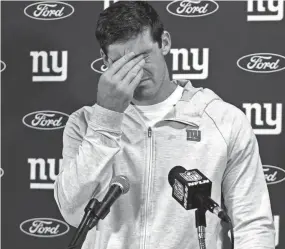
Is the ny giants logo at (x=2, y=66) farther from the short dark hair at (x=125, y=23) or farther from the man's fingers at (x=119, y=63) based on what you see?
the man's fingers at (x=119, y=63)

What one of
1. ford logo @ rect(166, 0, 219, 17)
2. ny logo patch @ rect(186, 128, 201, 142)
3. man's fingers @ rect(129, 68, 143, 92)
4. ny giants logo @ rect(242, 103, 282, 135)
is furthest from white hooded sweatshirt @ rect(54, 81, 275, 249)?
ford logo @ rect(166, 0, 219, 17)

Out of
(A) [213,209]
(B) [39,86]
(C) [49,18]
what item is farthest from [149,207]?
(C) [49,18]

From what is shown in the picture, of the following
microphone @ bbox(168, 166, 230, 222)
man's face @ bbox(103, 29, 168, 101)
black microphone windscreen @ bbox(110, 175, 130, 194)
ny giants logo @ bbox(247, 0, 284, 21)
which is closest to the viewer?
microphone @ bbox(168, 166, 230, 222)

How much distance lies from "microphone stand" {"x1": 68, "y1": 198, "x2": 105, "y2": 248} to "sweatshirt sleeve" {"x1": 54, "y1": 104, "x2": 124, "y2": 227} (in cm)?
22

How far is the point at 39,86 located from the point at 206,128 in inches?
43.7

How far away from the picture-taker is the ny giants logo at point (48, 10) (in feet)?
7.72

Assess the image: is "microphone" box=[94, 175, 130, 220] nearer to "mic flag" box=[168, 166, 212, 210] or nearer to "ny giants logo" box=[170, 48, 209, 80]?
"mic flag" box=[168, 166, 212, 210]

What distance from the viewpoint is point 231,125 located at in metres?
1.52

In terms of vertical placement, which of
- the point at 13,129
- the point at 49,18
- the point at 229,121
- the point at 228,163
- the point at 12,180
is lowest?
the point at 12,180

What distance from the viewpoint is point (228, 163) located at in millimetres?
1503

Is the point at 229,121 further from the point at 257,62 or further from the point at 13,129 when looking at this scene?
the point at 13,129

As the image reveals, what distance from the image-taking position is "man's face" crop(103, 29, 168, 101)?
148 centimetres

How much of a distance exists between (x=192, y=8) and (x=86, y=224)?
4.58 ft

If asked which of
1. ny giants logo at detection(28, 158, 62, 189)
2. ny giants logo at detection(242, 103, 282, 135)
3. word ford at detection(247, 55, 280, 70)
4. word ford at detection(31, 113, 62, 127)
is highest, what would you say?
word ford at detection(247, 55, 280, 70)
